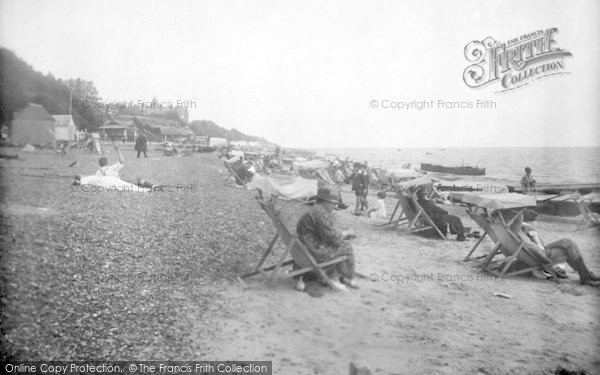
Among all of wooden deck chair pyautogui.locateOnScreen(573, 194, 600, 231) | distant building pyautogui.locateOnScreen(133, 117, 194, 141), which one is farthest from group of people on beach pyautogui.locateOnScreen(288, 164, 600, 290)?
distant building pyautogui.locateOnScreen(133, 117, 194, 141)

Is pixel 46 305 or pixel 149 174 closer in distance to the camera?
pixel 46 305

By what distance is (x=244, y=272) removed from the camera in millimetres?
6496

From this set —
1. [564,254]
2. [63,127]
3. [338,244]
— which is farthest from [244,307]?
[63,127]

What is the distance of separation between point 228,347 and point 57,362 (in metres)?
1.57

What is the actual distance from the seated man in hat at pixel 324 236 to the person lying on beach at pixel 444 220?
5469 mm

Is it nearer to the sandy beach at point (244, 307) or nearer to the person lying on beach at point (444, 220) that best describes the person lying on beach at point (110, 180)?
the sandy beach at point (244, 307)

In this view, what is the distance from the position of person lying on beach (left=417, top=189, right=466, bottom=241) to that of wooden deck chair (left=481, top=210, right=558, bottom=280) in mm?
2972

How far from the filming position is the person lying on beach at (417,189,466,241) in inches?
417

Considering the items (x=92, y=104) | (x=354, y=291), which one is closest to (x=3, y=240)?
(x=354, y=291)

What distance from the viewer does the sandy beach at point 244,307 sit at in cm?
408

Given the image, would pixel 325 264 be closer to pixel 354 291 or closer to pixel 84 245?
pixel 354 291

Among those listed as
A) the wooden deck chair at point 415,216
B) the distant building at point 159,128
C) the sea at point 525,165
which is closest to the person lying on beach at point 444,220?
the wooden deck chair at point 415,216

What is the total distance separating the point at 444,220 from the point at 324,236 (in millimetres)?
5938

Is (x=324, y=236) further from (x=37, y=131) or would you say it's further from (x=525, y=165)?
(x=525, y=165)
